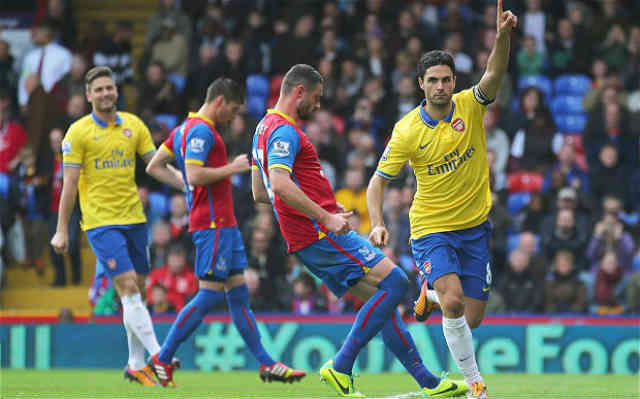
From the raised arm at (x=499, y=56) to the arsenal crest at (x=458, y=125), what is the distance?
25 centimetres

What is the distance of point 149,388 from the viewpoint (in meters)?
9.92

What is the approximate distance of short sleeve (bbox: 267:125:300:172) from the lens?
26.3 feet

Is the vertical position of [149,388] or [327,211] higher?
[327,211]

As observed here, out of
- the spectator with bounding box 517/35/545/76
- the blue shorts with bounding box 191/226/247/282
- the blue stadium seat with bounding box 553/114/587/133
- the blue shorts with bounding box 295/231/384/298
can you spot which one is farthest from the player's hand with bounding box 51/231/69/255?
the spectator with bounding box 517/35/545/76

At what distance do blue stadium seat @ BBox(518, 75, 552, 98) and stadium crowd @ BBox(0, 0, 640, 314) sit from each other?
0.02 metres

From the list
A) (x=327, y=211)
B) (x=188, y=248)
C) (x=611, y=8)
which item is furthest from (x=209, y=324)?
(x=611, y=8)

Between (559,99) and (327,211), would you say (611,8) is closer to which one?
(559,99)

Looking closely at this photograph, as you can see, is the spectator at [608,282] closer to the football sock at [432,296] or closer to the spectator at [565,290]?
the spectator at [565,290]

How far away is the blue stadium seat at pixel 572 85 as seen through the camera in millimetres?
17203

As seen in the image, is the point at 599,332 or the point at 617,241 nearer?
the point at 599,332

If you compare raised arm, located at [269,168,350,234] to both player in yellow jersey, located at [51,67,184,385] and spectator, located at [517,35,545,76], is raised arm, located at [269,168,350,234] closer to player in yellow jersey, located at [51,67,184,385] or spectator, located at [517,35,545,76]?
player in yellow jersey, located at [51,67,184,385]

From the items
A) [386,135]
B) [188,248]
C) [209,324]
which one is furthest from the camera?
[386,135]

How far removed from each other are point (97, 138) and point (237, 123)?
602 cm

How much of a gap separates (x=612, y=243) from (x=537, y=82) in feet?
12.5
